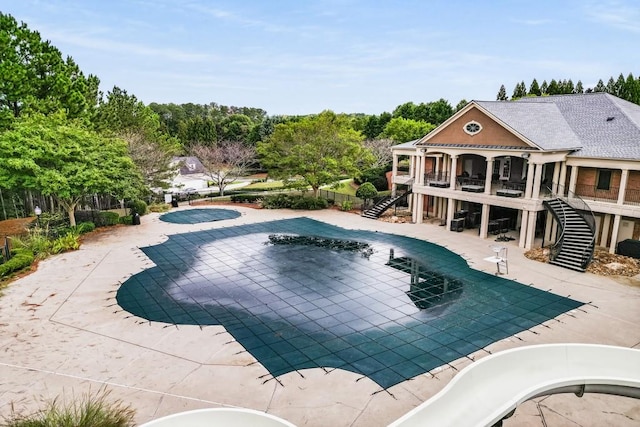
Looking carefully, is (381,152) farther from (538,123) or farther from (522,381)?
(522,381)

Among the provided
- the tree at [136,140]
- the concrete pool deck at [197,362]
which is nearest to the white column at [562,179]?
the concrete pool deck at [197,362]

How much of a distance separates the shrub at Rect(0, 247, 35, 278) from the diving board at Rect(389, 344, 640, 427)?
19.4m

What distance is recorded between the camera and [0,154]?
73.3 feet

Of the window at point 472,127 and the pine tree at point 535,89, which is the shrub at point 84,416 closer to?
the window at point 472,127

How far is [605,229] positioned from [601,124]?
6.71 meters

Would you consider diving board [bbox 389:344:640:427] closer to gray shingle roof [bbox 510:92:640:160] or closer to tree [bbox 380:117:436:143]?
gray shingle roof [bbox 510:92:640:160]

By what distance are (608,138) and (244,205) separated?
2767 centimetres

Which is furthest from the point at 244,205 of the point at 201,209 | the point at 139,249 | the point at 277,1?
the point at 277,1

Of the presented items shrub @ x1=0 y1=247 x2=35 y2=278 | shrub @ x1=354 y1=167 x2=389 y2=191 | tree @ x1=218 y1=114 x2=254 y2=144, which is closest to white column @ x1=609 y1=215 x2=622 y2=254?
shrub @ x1=354 y1=167 x2=389 y2=191

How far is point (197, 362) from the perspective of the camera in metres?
11.4

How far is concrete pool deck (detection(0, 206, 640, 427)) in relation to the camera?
9.39 meters

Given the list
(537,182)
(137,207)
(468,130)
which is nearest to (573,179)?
(537,182)

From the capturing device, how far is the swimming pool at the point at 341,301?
12.0m

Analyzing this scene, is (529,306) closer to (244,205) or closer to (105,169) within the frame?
(105,169)
